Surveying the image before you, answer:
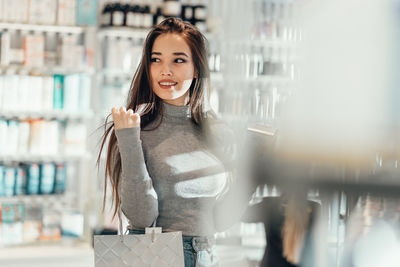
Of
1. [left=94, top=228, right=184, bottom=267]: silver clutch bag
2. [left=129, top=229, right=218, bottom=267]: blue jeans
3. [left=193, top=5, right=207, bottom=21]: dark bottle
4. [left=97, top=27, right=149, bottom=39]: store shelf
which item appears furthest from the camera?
[left=193, top=5, right=207, bottom=21]: dark bottle

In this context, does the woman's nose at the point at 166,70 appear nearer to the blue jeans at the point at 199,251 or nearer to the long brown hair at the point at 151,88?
the long brown hair at the point at 151,88

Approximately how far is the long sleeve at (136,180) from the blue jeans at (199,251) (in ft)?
0.32

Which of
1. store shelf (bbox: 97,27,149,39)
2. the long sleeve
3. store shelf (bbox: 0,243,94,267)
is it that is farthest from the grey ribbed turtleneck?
store shelf (bbox: 97,27,149,39)

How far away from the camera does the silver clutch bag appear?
3.68 ft

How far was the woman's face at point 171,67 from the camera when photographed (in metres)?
1.27

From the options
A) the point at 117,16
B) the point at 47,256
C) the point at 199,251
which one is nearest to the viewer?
the point at 199,251

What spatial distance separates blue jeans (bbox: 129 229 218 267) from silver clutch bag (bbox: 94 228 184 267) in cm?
8

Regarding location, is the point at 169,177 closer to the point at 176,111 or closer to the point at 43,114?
the point at 176,111

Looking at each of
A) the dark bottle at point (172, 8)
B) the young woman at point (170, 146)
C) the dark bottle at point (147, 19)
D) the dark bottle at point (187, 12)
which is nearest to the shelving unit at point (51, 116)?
the dark bottle at point (147, 19)

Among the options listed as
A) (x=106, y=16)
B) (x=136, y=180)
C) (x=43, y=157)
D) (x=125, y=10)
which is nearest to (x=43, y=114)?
(x=43, y=157)

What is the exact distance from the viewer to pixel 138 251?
3.71 feet

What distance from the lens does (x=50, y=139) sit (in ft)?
12.8

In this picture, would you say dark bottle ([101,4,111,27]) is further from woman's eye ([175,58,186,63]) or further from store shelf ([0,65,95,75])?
woman's eye ([175,58,186,63])

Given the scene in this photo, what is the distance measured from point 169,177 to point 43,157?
279cm
